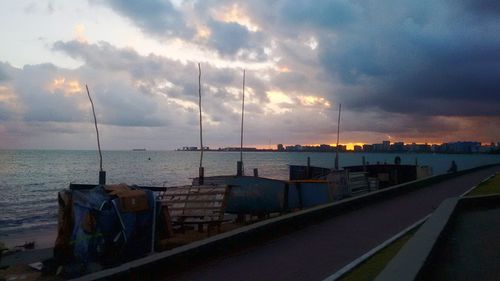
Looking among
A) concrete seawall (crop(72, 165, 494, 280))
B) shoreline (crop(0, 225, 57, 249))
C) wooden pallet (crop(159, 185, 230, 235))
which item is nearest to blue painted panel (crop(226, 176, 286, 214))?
wooden pallet (crop(159, 185, 230, 235))

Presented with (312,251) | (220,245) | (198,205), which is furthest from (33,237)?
→ (312,251)

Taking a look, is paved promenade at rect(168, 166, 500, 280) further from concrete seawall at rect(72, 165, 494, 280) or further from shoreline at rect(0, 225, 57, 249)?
shoreline at rect(0, 225, 57, 249)

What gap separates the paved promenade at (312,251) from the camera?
23.9ft

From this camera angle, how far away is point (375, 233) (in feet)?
35.3

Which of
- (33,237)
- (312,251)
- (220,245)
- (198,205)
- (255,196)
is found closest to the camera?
(220,245)

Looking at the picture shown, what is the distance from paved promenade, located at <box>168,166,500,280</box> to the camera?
7.29m

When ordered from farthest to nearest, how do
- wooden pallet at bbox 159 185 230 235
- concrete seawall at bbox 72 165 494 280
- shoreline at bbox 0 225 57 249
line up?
shoreline at bbox 0 225 57 249
wooden pallet at bbox 159 185 230 235
concrete seawall at bbox 72 165 494 280

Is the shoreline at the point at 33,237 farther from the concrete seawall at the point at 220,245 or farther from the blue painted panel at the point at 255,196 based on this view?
the concrete seawall at the point at 220,245

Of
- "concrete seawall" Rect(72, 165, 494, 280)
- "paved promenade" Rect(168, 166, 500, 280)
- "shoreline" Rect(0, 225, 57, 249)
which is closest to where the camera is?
"concrete seawall" Rect(72, 165, 494, 280)

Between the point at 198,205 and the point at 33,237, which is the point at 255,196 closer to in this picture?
the point at 198,205

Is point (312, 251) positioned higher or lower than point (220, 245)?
lower

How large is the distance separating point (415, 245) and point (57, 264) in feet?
29.3

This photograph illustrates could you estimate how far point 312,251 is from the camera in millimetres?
8852

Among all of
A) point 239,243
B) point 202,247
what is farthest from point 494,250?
point 202,247
